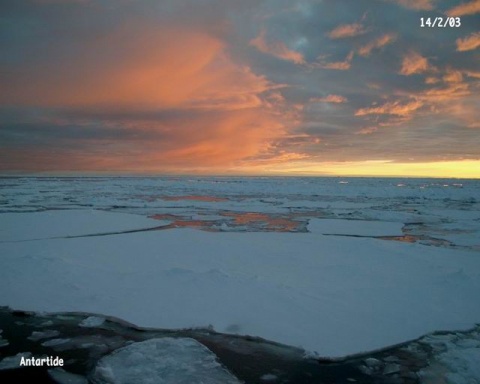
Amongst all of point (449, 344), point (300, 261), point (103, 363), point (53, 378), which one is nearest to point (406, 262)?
point (300, 261)

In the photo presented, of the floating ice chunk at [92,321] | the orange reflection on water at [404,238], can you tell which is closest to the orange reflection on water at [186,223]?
the orange reflection on water at [404,238]

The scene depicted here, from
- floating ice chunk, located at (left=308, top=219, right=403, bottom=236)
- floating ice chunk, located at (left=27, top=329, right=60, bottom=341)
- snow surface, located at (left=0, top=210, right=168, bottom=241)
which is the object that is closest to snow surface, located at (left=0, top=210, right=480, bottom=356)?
floating ice chunk, located at (left=27, top=329, right=60, bottom=341)

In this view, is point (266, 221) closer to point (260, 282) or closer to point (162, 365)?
point (260, 282)

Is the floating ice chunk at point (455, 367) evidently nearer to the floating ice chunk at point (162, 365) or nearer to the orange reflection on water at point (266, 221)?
the floating ice chunk at point (162, 365)

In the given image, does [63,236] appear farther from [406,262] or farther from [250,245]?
[406,262]

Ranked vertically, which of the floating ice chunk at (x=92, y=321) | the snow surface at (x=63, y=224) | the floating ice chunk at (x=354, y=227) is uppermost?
the snow surface at (x=63, y=224)

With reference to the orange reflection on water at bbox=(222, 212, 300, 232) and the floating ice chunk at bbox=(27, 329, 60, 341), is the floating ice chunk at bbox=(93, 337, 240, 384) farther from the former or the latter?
the orange reflection on water at bbox=(222, 212, 300, 232)
